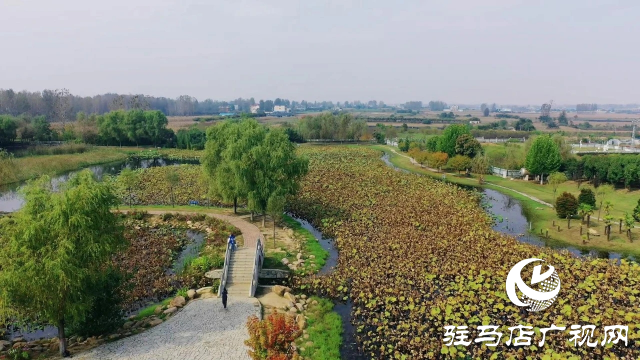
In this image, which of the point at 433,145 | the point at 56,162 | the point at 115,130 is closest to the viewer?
the point at 56,162

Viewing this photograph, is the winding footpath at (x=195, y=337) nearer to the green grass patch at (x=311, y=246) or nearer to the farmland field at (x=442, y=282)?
the farmland field at (x=442, y=282)

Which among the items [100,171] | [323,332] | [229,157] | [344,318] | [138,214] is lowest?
[344,318]

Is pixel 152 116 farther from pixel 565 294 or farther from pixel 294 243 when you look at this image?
pixel 565 294

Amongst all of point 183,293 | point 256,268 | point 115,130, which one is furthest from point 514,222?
point 115,130

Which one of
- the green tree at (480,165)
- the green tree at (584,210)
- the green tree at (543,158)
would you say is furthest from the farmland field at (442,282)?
the green tree at (480,165)

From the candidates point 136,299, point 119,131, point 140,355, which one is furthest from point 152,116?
point 140,355

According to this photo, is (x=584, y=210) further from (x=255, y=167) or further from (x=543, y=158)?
(x=255, y=167)

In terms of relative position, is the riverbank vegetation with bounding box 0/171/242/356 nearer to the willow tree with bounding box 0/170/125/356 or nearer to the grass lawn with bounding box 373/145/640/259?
the willow tree with bounding box 0/170/125/356

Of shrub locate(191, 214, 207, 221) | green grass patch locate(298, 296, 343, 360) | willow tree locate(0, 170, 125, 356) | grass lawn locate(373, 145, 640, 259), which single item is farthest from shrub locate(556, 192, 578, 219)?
willow tree locate(0, 170, 125, 356)
